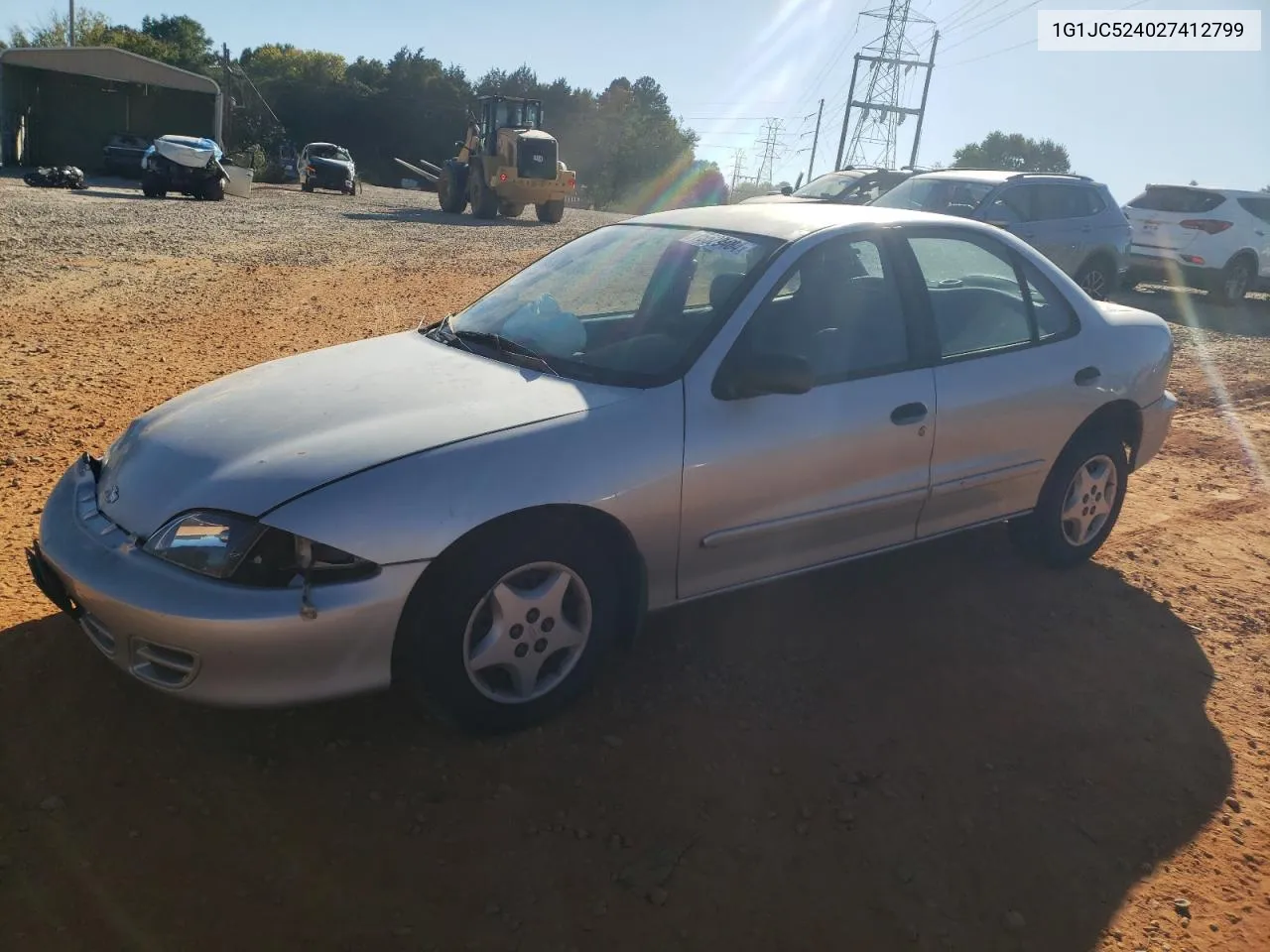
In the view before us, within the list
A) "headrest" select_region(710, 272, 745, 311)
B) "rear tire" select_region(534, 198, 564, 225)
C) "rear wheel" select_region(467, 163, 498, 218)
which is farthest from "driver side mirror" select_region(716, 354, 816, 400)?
"rear tire" select_region(534, 198, 564, 225)

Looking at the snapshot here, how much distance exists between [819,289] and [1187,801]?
2.08m

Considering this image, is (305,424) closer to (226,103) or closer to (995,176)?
(995,176)

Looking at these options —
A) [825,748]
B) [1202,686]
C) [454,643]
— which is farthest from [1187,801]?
[454,643]

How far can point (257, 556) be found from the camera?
104 inches

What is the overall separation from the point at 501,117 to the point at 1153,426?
2202cm

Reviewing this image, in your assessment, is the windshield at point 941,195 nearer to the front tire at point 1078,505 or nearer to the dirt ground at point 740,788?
the front tire at point 1078,505

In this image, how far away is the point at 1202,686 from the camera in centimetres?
378

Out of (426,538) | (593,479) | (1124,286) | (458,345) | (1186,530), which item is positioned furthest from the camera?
(1124,286)

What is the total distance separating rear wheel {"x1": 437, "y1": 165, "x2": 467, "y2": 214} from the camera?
25.1m

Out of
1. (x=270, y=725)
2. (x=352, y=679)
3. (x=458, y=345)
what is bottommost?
(x=270, y=725)

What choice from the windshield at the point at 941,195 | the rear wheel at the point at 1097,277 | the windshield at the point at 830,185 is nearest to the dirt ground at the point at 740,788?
the windshield at the point at 941,195

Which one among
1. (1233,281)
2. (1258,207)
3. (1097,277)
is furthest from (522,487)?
(1258,207)

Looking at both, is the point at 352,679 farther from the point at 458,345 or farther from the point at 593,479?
the point at 458,345

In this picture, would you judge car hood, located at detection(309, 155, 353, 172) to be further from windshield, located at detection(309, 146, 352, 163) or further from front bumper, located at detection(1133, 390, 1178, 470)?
front bumper, located at detection(1133, 390, 1178, 470)
